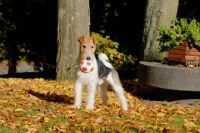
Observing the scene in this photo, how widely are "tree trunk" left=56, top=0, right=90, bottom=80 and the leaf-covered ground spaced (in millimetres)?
1555

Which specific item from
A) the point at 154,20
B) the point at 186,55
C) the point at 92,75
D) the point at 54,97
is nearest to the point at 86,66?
the point at 92,75

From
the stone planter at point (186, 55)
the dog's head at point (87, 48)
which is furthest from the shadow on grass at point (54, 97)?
the stone planter at point (186, 55)

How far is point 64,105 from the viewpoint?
6945 millimetres

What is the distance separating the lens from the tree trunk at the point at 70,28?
9.56 metres

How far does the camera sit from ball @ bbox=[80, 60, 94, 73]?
20.2 feet

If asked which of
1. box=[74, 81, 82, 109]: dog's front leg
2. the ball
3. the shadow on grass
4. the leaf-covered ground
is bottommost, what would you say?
the leaf-covered ground

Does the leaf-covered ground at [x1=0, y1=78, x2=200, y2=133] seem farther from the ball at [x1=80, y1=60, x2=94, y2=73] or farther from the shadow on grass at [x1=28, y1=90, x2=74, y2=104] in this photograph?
the ball at [x1=80, y1=60, x2=94, y2=73]

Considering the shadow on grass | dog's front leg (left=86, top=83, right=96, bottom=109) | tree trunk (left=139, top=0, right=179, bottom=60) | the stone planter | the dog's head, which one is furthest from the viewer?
tree trunk (left=139, top=0, right=179, bottom=60)

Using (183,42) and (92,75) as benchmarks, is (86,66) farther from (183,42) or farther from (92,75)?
(183,42)

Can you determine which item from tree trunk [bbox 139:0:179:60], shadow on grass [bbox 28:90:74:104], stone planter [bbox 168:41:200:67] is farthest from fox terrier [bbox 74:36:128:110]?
tree trunk [bbox 139:0:179:60]

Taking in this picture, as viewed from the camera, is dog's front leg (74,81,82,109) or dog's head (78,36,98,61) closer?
dog's head (78,36,98,61)

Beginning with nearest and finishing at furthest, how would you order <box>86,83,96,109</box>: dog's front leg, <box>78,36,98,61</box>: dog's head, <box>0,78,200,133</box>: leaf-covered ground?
1. <box>0,78,200,133</box>: leaf-covered ground
2. <box>78,36,98,61</box>: dog's head
3. <box>86,83,96,109</box>: dog's front leg

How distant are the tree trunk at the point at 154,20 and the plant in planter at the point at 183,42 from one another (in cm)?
145

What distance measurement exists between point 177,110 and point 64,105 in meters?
1.89
